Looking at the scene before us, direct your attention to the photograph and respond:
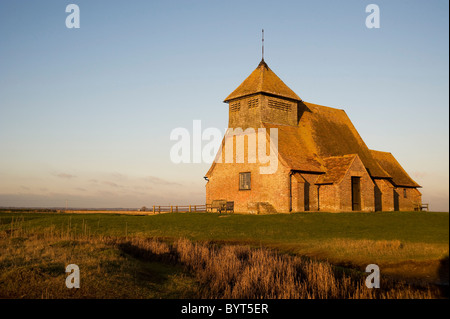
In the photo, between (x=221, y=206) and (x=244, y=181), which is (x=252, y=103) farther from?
(x=221, y=206)

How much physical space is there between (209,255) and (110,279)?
586cm

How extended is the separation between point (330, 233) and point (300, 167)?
13.1 meters

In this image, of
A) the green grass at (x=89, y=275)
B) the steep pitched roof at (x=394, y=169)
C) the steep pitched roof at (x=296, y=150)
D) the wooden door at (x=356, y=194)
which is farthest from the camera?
the steep pitched roof at (x=394, y=169)

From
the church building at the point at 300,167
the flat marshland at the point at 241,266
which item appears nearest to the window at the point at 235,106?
the church building at the point at 300,167

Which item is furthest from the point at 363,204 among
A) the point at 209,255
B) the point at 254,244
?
the point at 209,255

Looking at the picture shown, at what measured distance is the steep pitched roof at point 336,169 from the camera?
36.8 m

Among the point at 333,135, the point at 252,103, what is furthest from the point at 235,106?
the point at 333,135

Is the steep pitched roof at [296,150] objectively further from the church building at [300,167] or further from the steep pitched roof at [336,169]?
the steep pitched roof at [336,169]

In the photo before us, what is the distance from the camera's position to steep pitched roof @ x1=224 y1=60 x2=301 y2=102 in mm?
41625

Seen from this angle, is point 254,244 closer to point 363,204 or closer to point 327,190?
point 327,190

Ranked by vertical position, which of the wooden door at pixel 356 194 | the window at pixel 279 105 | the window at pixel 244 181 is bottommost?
the wooden door at pixel 356 194

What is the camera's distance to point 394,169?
163 feet

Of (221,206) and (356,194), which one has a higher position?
(356,194)

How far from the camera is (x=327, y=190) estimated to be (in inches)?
1467
